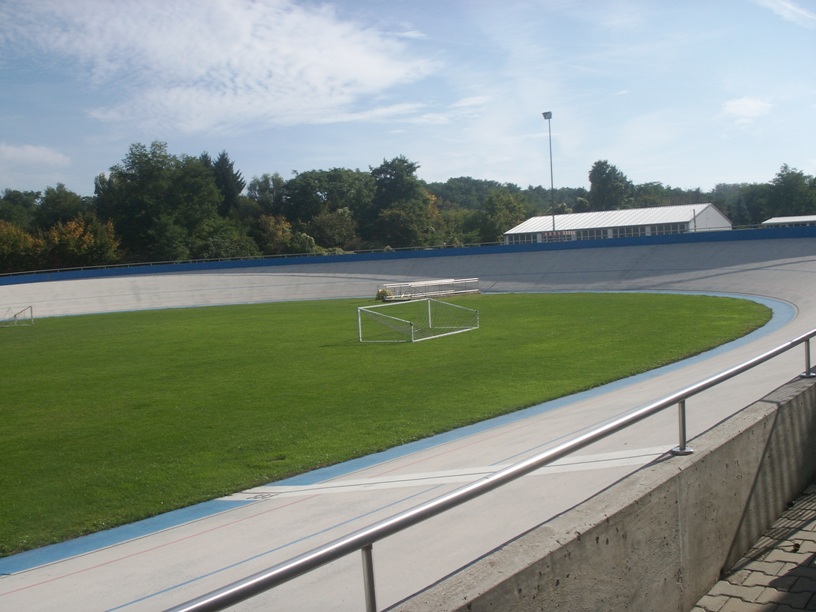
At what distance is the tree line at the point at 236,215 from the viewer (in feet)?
251

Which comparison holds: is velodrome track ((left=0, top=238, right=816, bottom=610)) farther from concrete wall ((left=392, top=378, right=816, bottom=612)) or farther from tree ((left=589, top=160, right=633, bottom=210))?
tree ((left=589, top=160, right=633, bottom=210))

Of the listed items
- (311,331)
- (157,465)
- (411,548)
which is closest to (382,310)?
(311,331)

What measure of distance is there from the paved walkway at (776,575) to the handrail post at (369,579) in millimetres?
2648

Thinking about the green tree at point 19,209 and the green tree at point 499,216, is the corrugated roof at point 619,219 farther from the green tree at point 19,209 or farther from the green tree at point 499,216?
the green tree at point 19,209

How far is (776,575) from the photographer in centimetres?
497

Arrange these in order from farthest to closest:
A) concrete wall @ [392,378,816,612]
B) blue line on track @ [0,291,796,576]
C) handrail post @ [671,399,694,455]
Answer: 1. blue line on track @ [0,291,796,576]
2. handrail post @ [671,399,694,455]
3. concrete wall @ [392,378,816,612]

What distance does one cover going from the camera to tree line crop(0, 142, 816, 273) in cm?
7638

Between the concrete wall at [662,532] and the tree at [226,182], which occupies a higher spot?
the tree at [226,182]

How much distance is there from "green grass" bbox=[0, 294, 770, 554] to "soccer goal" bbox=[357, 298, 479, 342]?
81 cm

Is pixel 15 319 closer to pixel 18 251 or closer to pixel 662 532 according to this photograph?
pixel 18 251

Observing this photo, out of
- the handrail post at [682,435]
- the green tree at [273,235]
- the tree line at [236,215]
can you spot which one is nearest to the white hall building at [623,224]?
the tree line at [236,215]

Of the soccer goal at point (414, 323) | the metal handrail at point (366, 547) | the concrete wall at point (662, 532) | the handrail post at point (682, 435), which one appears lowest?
the soccer goal at point (414, 323)

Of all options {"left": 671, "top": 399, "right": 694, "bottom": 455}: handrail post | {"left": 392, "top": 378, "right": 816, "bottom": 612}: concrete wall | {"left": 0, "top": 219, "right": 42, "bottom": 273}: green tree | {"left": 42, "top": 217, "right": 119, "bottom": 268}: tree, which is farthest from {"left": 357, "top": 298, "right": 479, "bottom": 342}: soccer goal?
{"left": 0, "top": 219, "right": 42, "bottom": 273}: green tree

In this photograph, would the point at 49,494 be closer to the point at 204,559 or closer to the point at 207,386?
the point at 204,559
